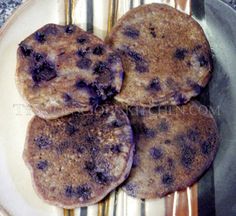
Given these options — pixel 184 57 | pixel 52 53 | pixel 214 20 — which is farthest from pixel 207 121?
pixel 52 53

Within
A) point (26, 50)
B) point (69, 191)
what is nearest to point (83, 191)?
point (69, 191)

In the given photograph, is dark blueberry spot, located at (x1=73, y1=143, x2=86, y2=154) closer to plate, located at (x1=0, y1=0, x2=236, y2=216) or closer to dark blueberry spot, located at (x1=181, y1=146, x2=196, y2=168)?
plate, located at (x1=0, y1=0, x2=236, y2=216)

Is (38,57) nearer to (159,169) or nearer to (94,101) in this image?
(94,101)

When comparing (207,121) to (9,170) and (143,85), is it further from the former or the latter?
(9,170)

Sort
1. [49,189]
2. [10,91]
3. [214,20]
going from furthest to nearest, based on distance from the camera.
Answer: [214,20] < [10,91] < [49,189]

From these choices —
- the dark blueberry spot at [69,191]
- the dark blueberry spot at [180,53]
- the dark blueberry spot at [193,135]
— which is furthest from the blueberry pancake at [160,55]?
the dark blueberry spot at [69,191]

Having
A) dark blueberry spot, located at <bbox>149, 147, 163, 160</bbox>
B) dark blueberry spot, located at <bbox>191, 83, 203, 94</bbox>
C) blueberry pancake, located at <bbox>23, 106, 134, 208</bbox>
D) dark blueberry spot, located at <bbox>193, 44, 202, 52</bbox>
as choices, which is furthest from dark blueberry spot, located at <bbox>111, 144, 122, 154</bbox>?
dark blueberry spot, located at <bbox>193, 44, 202, 52</bbox>

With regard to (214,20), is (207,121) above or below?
below
